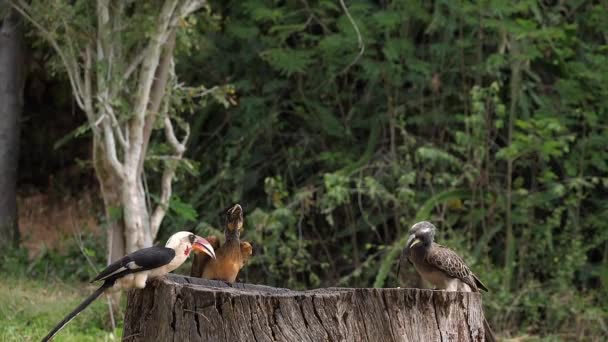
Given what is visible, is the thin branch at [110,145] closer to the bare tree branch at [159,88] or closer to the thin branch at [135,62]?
the bare tree branch at [159,88]

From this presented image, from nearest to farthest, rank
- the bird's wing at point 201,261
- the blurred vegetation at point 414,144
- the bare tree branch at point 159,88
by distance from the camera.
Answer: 1. the bird's wing at point 201,261
2. the bare tree branch at point 159,88
3. the blurred vegetation at point 414,144

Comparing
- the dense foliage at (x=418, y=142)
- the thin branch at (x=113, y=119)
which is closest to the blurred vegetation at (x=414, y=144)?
the dense foliage at (x=418, y=142)

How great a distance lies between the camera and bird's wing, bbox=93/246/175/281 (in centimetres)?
450

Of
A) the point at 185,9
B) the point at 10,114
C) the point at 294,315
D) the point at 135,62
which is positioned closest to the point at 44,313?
the point at 135,62

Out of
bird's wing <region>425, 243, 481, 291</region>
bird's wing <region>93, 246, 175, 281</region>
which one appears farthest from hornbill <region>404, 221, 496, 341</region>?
bird's wing <region>93, 246, 175, 281</region>

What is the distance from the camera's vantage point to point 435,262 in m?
5.54

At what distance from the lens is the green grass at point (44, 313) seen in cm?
754

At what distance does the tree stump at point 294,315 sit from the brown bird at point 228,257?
2.95 feet

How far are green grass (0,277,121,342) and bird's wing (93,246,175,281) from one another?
2.79 m

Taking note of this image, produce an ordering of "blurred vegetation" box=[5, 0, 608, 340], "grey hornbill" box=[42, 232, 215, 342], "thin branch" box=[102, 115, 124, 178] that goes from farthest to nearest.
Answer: "blurred vegetation" box=[5, 0, 608, 340] → "thin branch" box=[102, 115, 124, 178] → "grey hornbill" box=[42, 232, 215, 342]

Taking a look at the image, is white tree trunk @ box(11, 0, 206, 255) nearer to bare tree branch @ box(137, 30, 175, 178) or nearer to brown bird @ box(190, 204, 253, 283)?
bare tree branch @ box(137, 30, 175, 178)

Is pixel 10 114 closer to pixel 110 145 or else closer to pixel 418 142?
pixel 110 145

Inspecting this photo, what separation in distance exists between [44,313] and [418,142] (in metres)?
4.10

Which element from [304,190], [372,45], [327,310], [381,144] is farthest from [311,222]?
[327,310]
